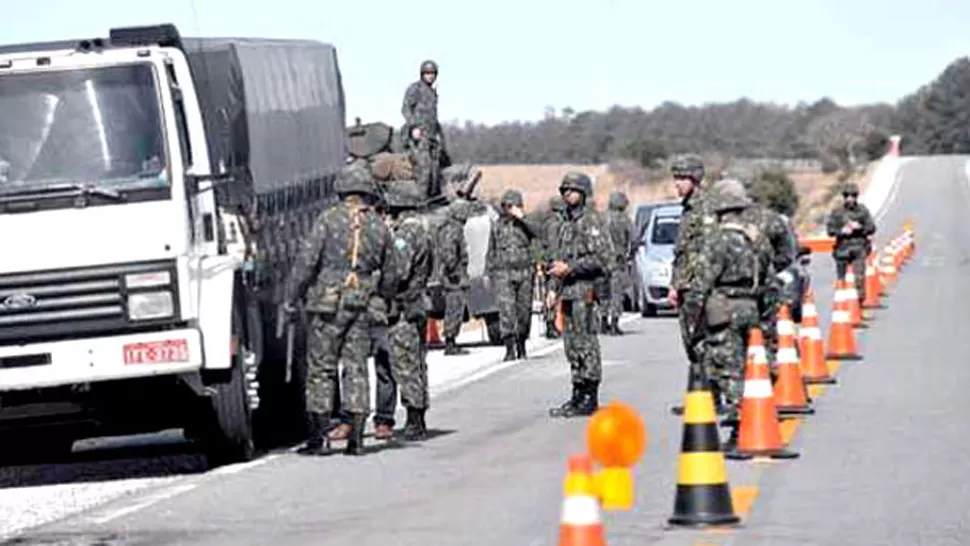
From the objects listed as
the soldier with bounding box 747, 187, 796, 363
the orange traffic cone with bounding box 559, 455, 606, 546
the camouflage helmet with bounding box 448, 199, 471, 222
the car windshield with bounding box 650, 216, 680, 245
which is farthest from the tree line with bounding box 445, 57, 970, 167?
the orange traffic cone with bounding box 559, 455, 606, 546

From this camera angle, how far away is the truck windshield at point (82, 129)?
53.9 feet

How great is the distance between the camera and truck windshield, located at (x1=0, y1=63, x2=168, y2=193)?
647 inches

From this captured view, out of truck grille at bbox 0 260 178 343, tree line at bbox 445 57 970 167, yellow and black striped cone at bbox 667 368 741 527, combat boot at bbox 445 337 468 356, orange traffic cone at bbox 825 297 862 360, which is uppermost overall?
truck grille at bbox 0 260 178 343

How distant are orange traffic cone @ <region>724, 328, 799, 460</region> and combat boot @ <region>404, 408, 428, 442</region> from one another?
3.31m

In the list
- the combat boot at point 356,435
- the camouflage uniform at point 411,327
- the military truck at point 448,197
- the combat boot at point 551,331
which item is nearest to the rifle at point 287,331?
the camouflage uniform at point 411,327

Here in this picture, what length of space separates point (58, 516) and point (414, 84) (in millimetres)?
16034

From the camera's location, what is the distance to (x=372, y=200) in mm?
17984

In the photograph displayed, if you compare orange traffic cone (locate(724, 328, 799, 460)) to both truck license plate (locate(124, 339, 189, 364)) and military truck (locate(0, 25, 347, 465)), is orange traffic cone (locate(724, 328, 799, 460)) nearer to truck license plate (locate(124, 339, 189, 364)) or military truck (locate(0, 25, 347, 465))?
military truck (locate(0, 25, 347, 465))

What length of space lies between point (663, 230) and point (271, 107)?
20806 mm

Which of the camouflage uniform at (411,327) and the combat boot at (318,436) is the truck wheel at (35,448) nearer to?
the combat boot at (318,436)

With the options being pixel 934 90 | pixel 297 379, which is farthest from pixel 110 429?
pixel 934 90

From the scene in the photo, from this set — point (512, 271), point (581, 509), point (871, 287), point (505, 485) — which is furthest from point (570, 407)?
point (871, 287)

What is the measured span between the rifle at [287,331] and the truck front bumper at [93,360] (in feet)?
8.02

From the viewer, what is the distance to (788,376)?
19.6m
